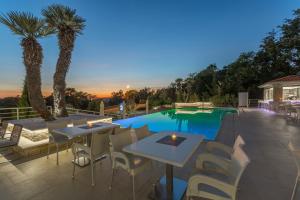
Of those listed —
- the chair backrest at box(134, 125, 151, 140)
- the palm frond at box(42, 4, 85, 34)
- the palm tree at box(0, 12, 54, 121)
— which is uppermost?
the palm frond at box(42, 4, 85, 34)

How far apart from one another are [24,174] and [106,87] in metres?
17.5

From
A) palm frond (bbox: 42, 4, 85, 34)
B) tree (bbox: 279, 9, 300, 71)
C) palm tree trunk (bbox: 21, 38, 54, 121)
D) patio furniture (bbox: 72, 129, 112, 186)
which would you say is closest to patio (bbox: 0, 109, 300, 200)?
patio furniture (bbox: 72, 129, 112, 186)

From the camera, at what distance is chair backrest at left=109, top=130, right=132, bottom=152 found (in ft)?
8.10

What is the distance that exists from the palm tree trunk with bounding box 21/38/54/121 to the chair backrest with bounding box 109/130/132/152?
4546 millimetres

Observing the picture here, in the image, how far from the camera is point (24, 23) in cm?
491

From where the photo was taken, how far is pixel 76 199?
86.0 inches

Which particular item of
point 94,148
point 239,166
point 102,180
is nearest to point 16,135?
point 94,148

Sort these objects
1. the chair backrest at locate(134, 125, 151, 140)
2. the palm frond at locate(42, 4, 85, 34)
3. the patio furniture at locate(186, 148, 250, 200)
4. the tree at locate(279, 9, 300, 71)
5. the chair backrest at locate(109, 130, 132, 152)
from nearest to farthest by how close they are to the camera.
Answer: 1. the patio furniture at locate(186, 148, 250, 200)
2. the chair backrest at locate(109, 130, 132, 152)
3. the chair backrest at locate(134, 125, 151, 140)
4. the palm frond at locate(42, 4, 85, 34)
5. the tree at locate(279, 9, 300, 71)

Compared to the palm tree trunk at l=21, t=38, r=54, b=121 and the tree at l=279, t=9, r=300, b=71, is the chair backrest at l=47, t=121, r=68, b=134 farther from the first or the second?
the tree at l=279, t=9, r=300, b=71

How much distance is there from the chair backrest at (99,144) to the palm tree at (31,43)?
4190 mm

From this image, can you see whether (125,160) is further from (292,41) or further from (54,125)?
(292,41)

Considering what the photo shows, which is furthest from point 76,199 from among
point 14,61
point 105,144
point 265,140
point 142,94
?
point 142,94

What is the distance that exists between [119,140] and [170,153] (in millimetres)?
1011

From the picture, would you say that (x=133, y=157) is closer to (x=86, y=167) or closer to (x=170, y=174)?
(x=170, y=174)
